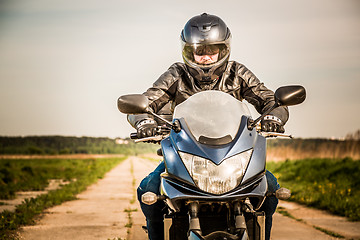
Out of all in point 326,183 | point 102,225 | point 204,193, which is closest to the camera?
point 204,193

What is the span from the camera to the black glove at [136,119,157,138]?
13.3 ft

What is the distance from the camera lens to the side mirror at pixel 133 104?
374cm

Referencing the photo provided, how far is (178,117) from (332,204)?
26.0 feet

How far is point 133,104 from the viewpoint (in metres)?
3.74

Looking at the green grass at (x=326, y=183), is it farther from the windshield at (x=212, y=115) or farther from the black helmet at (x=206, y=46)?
the windshield at (x=212, y=115)

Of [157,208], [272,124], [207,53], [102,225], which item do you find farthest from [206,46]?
[102,225]

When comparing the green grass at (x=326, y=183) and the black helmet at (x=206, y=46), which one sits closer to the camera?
the black helmet at (x=206, y=46)

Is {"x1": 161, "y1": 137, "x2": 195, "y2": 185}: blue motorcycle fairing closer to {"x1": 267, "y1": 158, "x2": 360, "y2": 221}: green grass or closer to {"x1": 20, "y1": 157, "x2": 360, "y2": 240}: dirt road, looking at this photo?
{"x1": 20, "y1": 157, "x2": 360, "y2": 240}: dirt road

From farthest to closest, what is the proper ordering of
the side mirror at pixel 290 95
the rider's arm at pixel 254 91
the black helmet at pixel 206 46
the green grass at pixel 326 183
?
the green grass at pixel 326 183
the rider's arm at pixel 254 91
the black helmet at pixel 206 46
the side mirror at pixel 290 95

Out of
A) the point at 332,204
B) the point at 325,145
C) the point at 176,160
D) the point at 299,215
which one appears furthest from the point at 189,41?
the point at 325,145

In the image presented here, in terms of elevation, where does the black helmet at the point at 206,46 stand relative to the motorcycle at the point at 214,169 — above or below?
above

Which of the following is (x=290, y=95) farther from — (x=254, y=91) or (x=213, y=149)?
(x=254, y=91)

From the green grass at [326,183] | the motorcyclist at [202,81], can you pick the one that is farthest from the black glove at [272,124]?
the green grass at [326,183]

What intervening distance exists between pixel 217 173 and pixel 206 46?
164 cm
